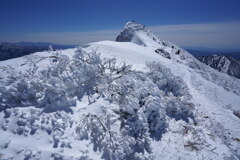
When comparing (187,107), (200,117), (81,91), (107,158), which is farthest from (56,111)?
(200,117)

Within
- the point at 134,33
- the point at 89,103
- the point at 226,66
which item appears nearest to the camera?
the point at 89,103

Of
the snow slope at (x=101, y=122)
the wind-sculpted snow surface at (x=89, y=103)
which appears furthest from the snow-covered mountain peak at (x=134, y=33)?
the wind-sculpted snow surface at (x=89, y=103)

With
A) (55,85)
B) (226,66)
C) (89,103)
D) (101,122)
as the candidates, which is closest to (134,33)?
(89,103)

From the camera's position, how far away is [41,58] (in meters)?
7.92

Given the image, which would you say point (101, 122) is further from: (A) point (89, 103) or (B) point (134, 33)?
→ (B) point (134, 33)

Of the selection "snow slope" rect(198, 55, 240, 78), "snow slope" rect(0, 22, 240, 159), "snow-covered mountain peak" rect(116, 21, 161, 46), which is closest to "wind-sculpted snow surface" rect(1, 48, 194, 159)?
"snow slope" rect(0, 22, 240, 159)

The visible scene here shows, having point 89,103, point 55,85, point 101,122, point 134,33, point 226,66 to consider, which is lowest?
point 226,66

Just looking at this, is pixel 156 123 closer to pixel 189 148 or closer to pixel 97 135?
pixel 189 148

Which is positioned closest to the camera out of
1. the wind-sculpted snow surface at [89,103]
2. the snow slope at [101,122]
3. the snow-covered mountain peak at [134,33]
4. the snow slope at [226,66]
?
the snow slope at [101,122]

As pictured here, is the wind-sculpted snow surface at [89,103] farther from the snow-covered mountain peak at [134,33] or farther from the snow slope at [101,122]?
the snow-covered mountain peak at [134,33]

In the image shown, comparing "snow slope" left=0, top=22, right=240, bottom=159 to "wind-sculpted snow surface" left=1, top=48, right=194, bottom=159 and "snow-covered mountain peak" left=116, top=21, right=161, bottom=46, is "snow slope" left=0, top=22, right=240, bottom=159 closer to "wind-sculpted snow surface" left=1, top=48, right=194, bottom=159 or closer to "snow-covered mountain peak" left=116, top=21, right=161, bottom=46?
"wind-sculpted snow surface" left=1, top=48, right=194, bottom=159

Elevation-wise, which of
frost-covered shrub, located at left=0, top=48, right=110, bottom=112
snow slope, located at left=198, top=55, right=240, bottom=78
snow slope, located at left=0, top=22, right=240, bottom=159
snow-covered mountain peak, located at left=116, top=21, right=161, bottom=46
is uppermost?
snow-covered mountain peak, located at left=116, top=21, right=161, bottom=46

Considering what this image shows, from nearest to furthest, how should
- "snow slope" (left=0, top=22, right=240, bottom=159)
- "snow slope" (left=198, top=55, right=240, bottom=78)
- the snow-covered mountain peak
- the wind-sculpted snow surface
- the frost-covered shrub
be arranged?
"snow slope" (left=0, top=22, right=240, bottom=159) → the wind-sculpted snow surface → the frost-covered shrub → the snow-covered mountain peak → "snow slope" (left=198, top=55, right=240, bottom=78)

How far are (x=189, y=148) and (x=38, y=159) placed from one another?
562cm
